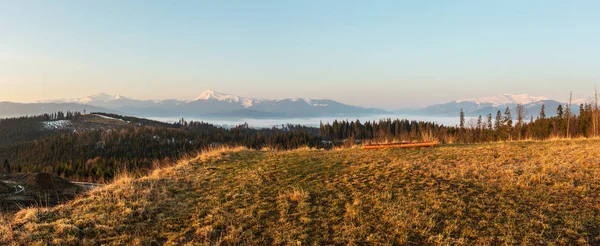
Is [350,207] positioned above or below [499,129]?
below

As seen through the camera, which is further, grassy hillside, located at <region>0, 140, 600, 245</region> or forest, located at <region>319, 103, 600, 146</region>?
forest, located at <region>319, 103, 600, 146</region>

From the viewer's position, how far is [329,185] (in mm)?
10359

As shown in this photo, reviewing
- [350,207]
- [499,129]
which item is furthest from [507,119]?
[350,207]

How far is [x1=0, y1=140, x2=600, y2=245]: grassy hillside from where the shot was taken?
6.72 meters

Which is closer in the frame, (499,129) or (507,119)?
(507,119)

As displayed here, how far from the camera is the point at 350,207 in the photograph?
8.20 meters

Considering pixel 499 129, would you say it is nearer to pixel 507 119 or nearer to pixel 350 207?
pixel 507 119

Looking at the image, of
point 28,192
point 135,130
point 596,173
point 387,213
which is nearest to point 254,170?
point 387,213

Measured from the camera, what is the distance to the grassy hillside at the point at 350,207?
22.1 ft

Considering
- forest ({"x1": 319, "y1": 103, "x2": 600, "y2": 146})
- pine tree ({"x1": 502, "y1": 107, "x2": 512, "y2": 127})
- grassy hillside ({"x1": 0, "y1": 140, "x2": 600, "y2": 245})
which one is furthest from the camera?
pine tree ({"x1": 502, "y1": 107, "x2": 512, "y2": 127})

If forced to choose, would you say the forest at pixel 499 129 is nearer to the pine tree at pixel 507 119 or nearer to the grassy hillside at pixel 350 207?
the pine tree at pixel 507 119

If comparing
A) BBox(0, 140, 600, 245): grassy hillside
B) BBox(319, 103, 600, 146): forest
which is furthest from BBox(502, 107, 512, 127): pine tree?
BBox(0, 140, 600, 245): grassy hillside

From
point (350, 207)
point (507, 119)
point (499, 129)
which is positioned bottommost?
point (350, 207)

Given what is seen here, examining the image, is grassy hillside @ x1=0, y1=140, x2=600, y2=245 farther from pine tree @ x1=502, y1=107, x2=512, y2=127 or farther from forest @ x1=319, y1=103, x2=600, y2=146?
pine tree @ x1=502, y1=107, x2=512, y2=127
